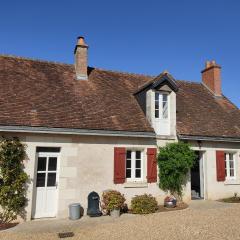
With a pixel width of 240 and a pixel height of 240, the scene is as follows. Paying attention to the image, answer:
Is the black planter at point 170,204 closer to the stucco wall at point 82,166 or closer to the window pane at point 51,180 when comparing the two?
the stucco wall at point 82,166

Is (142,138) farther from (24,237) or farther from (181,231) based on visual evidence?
(24,237)

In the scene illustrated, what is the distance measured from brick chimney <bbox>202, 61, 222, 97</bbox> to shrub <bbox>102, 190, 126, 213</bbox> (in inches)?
417

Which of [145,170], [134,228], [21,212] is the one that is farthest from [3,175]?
[145,170]

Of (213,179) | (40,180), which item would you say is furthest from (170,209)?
(40,180)

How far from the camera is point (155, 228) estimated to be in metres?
8.76

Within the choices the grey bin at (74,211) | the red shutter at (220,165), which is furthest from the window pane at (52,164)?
the red shutter at (220,165)

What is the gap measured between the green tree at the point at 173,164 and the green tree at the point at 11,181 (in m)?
5.68

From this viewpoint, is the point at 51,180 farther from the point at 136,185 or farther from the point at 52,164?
the point at 136,185

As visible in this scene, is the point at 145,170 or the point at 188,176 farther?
the point at 188,176

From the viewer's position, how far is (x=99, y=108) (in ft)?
41.6

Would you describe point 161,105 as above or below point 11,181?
above

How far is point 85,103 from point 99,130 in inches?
79.2

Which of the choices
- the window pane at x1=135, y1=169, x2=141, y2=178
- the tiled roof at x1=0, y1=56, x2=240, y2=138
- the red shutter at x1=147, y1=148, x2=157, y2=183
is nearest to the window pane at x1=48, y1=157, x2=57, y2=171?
the tiled roof at x1=0, y1=56, x2=240, y2=138

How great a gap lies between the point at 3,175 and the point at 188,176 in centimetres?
796
